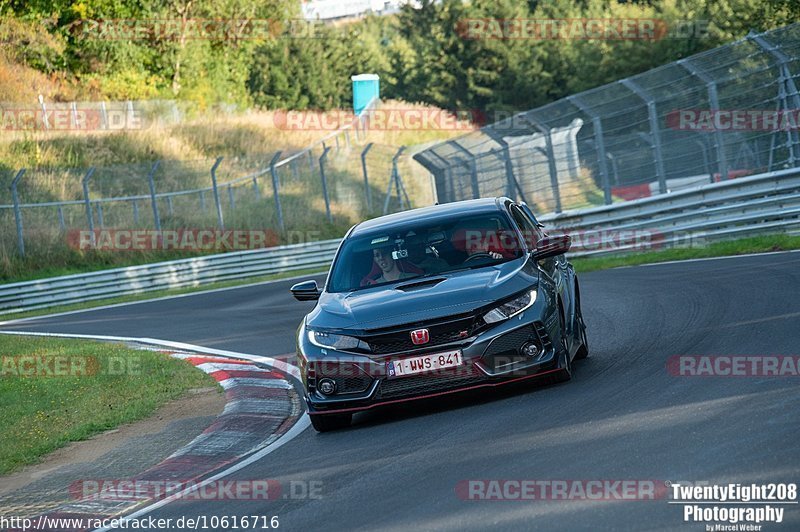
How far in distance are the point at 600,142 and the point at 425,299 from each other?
1354 centimetres

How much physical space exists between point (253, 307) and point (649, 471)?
647 inches

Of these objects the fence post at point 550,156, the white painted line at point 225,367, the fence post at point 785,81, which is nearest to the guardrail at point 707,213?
the fence post at point 550,156

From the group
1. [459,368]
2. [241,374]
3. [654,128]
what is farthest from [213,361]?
[654,128]

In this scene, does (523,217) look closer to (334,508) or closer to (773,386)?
(773,386)

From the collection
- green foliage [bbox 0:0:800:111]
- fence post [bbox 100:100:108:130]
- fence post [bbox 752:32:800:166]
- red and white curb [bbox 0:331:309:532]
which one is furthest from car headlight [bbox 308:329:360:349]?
fence post [bbox 100:100:108:130]

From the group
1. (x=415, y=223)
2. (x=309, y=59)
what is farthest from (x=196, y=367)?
(x=309, y=59)

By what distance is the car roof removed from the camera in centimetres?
990

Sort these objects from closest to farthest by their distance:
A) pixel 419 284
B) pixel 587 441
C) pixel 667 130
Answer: pixel 587 441
pixel 419 284
pixel 667 130

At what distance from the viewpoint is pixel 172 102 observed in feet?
175

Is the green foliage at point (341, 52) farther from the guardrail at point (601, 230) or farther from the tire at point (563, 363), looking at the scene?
the tire at point (563, 363)

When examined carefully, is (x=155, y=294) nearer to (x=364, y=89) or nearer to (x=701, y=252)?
(x=701, y=252)

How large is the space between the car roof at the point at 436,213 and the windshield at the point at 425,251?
0.35ft

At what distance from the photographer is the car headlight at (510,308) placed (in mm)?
8289

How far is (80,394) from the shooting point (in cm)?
1221
